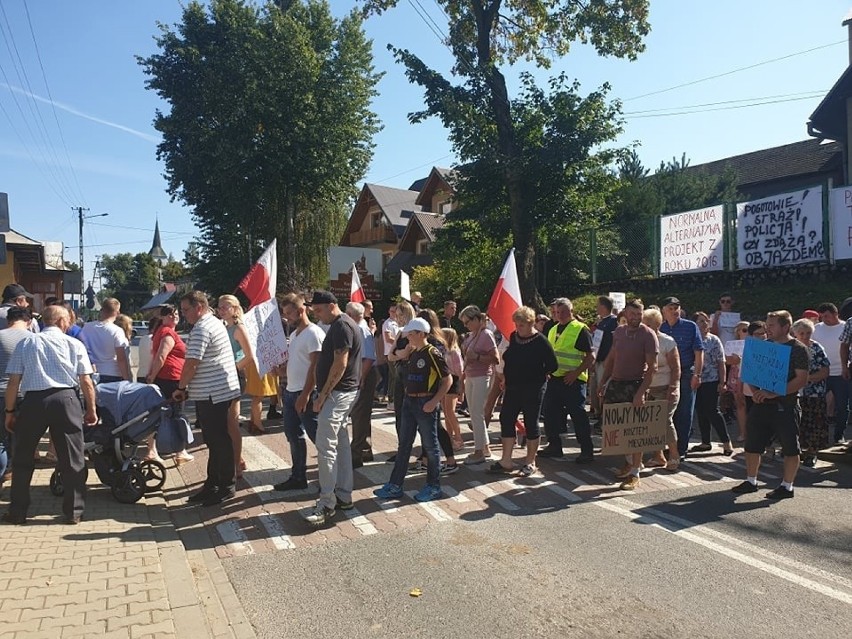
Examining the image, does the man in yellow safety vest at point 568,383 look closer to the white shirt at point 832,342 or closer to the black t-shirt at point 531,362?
the black t-shirt at point 531,362

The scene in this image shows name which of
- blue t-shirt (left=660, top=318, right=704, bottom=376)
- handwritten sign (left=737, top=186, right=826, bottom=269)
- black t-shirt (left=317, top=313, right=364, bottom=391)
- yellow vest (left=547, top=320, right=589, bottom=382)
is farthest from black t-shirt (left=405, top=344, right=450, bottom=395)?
handwritten sign (left=737, top=186, right=826, bottom=269)

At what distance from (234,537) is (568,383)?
4193 mm

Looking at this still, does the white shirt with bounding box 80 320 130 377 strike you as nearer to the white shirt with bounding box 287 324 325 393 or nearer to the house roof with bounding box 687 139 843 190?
the white shirt with bounding box 287 324 325 393

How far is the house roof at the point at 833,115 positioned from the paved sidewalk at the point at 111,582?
74.2 feet

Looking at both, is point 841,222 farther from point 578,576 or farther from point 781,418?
point 578,576

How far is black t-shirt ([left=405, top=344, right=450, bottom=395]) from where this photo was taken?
6.44m

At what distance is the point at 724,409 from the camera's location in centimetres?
1074

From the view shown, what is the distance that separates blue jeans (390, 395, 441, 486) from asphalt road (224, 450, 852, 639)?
0.68m

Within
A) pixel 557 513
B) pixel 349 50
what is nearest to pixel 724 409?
pixel 557 513

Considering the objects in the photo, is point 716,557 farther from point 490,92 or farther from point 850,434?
point 490,92

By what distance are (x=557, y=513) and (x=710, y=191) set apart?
21.9 metres

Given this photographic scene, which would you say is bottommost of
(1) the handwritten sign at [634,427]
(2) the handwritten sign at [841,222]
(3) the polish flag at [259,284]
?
(1) the handwritten sign at [634,427]

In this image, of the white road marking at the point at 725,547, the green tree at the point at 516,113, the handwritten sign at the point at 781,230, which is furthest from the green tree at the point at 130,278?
the white road marking at the point at 725,547

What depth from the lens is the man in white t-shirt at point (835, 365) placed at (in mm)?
8805
